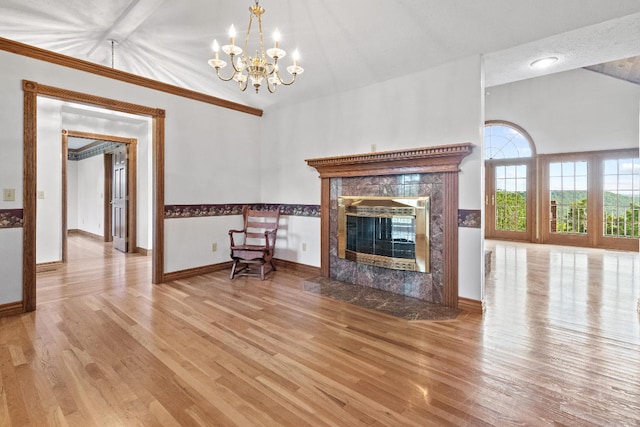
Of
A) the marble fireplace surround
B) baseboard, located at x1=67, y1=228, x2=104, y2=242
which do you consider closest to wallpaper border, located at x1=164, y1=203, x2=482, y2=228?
the marble fireplace surround

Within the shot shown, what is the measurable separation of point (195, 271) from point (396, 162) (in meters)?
3.02

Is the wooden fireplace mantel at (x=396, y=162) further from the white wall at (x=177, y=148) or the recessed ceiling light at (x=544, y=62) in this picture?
the white wall at (x=177, y=148)

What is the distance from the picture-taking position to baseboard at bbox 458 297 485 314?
9.73ft

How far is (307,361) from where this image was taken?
2.06 meters

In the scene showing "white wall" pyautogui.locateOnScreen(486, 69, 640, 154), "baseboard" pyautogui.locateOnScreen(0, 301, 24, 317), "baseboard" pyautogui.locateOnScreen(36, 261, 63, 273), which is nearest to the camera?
"baseboard" pyautogui.locateOnScreen(0, 301, 24, 317)

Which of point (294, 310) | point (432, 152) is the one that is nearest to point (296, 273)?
point (294, 310)

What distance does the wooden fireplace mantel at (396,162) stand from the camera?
3.04 meters

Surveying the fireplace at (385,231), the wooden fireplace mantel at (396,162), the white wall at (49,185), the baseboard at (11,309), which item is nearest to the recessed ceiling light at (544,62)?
the wooden fireplace mantel at (396,162)

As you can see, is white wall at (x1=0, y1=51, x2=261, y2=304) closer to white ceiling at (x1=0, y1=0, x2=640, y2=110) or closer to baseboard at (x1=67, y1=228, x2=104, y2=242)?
white ceiling at (x1=0, y1=0, x2=640, y2=110)

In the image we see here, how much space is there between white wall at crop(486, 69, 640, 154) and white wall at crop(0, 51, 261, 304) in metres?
6.12

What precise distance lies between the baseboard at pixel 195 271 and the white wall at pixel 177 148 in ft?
0.23

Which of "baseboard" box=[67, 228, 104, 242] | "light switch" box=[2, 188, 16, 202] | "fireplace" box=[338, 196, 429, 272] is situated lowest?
"baseboard" box=[67, 228, 104, 242]

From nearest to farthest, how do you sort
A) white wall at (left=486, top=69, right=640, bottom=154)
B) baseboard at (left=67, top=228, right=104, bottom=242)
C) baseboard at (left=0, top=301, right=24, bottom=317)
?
1. baseboard at (left=0, top=301, right=24, bottom=317)
2. white wall at (left=486, top=69, right=640, bottom=154)
3. baseboard at (left=67, top=228, right=104, bottom=242)

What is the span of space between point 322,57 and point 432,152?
5.35 feet
